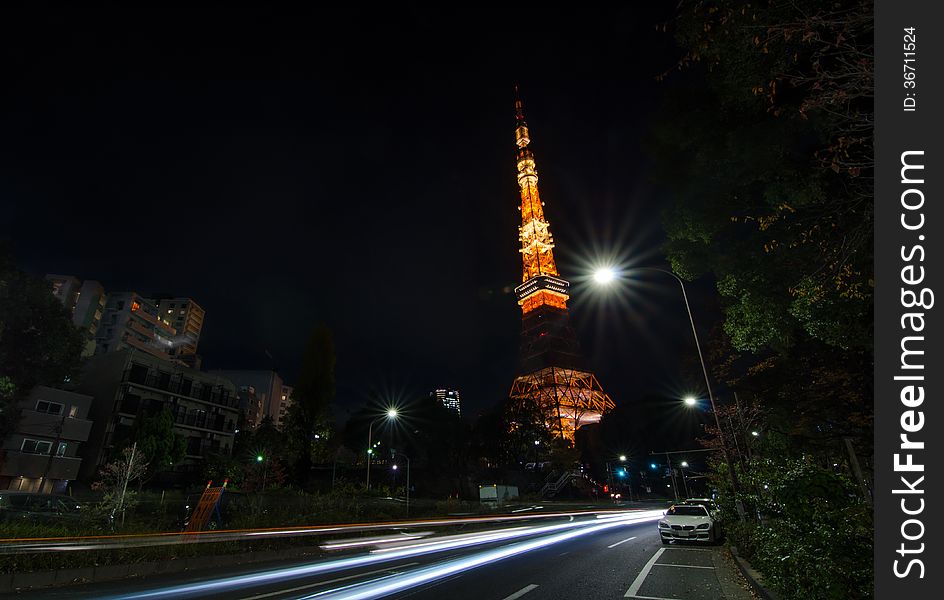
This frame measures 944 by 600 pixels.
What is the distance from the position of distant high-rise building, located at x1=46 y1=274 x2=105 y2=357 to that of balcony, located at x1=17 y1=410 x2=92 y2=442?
29244 mm

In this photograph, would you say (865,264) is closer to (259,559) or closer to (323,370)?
(259,559)

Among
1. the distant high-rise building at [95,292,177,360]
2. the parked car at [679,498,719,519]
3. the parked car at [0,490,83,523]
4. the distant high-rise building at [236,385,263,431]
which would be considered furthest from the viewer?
the distant high-rise building at [236,385,263,431]

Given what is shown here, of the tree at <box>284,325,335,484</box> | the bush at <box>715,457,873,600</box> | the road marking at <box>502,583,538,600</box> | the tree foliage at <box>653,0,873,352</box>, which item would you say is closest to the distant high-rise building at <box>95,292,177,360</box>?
the tree at <box>284,325,335,484</box>

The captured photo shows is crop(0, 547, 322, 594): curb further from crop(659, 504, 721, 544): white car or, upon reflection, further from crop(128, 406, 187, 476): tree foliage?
crop(128, 406, 187, 476): tree foliage

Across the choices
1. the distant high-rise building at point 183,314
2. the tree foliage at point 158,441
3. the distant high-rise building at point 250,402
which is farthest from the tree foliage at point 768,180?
the distant high-rise building at point 183,314

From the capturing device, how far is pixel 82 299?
208 feet

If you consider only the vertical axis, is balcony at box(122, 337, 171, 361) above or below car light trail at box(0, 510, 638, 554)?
above

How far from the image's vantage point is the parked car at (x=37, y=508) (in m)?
14.0

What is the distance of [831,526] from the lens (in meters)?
5.51

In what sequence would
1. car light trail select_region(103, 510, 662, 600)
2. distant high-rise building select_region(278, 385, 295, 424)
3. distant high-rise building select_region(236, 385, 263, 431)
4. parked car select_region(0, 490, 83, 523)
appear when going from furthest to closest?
1. distant high-rise building select_region(278, 385, 295, 424)
2. distant high-rise building select_region(236, 385, 263, 431)
3. parked car select_region(0, 490, 83, 523)
4. car light trail select_region(103, 510, 662, 600)

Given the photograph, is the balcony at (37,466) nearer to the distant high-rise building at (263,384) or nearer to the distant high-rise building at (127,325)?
the distant high-rise building at (127,325)

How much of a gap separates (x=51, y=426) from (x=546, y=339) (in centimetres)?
7731

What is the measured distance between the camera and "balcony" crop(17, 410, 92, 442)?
108ft
